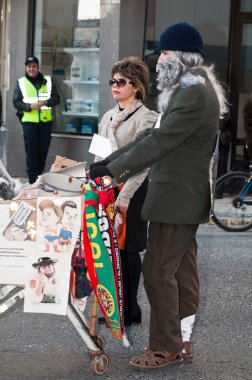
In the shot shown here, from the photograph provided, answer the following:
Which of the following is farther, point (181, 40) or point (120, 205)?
point (120, 205)

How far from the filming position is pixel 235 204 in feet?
36.1

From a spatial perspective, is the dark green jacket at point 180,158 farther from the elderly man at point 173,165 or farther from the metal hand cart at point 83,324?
the metal hand cart at point 83,324

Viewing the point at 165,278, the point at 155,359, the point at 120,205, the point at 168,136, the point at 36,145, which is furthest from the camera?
the point at 36,145

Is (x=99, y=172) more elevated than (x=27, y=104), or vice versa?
(x=99, y=172)

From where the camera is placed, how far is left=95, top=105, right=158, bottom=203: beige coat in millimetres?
5840

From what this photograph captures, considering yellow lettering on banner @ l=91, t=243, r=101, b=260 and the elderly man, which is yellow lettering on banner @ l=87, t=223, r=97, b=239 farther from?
the elderly man

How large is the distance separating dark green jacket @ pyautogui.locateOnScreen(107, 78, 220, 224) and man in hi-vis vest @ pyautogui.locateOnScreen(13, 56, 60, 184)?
8.23m

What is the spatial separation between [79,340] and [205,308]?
133 centimetres

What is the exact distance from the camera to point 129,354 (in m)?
5.61

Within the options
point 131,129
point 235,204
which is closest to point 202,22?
point 235,204

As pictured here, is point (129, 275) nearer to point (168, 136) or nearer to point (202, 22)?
point (168, 136)

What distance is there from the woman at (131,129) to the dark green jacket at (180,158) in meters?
0.81

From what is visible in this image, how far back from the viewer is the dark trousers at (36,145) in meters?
13.3

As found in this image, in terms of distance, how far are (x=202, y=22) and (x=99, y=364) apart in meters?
9.40
